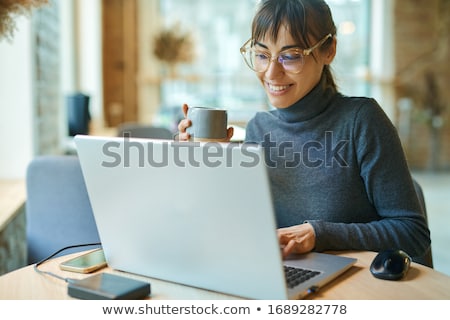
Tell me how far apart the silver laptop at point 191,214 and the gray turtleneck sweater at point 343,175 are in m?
0.27

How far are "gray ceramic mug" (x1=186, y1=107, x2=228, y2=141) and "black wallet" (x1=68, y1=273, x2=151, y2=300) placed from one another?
12.5 inches

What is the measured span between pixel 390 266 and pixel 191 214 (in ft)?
1.25

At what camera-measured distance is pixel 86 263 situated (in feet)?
3.36

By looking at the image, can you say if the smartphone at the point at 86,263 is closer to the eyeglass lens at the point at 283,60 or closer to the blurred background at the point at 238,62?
the eyeglass lens at the point at 283,60

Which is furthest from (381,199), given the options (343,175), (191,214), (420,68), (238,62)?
(420,68)

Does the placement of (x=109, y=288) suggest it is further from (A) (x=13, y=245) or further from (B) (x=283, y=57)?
(A) (x=13, y=245)

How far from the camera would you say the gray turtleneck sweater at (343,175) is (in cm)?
116

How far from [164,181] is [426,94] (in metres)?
6.78

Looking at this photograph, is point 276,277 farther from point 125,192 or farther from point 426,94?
point 426,94

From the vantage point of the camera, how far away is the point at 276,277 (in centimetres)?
77

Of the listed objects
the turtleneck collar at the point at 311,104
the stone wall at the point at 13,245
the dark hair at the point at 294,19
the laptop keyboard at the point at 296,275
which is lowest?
the stone wall at the point at 13,245

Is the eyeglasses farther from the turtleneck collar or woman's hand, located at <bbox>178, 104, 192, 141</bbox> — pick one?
woman's hand, located at <bbox>178, 104, 192, 141</bbox>

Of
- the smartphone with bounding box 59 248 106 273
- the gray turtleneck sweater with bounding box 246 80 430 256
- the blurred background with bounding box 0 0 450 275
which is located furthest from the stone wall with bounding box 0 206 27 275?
the blurred background with bounding box 0 0 450 275

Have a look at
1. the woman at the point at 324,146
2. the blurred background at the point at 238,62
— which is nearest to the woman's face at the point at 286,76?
the woman at the point at 324,146
